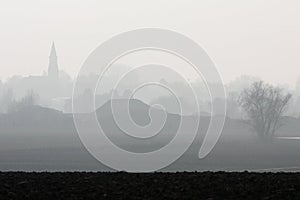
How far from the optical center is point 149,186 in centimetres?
2238

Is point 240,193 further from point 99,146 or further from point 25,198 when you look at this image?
point 99,146

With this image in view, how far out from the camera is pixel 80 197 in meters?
19.7

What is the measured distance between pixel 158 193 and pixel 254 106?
333 ft

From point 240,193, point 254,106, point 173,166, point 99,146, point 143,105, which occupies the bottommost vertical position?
point 240,193

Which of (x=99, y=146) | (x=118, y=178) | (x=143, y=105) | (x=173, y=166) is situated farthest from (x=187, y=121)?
(x=118, y=178)

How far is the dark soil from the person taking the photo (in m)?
20.2

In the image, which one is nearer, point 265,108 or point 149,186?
point 149,186

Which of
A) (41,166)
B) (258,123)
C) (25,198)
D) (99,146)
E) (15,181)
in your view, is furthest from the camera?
(258,123)

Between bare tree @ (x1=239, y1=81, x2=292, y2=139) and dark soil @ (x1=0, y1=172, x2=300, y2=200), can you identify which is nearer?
dark soil @ (x1=0, y1=172, x2=300, y2=200)

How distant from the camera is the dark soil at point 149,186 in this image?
20156 mm

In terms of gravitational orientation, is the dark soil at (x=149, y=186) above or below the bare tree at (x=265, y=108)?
below

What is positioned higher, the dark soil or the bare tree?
the bare tree

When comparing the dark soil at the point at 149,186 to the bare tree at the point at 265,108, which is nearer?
the dark soil at the point at 149,186

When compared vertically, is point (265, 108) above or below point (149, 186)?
above
